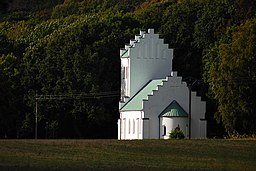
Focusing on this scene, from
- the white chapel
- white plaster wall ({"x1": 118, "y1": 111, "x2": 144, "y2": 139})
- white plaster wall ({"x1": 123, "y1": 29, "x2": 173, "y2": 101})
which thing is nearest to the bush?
the white chapel

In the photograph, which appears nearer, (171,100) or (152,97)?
(152,97)

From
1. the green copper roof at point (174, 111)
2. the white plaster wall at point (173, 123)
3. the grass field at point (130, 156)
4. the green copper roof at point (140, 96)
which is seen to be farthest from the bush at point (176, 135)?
the grass field at point (130, 156)

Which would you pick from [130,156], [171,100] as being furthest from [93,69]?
[130,156]

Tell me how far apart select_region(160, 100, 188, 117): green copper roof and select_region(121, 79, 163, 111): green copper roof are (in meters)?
2.34

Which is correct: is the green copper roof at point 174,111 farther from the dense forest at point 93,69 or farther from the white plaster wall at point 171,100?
the dense forest at point 93,69

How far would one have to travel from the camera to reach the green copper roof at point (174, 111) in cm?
10125

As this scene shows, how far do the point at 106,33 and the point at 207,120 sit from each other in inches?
544

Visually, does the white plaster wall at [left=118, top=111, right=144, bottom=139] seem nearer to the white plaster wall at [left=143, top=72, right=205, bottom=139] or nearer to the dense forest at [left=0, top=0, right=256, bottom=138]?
the white plaster wall at [left=143, top=72, right=205, bottom=139]

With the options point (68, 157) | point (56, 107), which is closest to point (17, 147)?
point (68, 157)

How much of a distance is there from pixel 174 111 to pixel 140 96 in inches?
209

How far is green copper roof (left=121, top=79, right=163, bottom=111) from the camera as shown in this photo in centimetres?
10400

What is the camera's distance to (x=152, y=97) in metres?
103

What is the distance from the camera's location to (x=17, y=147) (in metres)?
58.8

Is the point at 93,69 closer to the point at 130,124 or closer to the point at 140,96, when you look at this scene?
the point at 140,96
